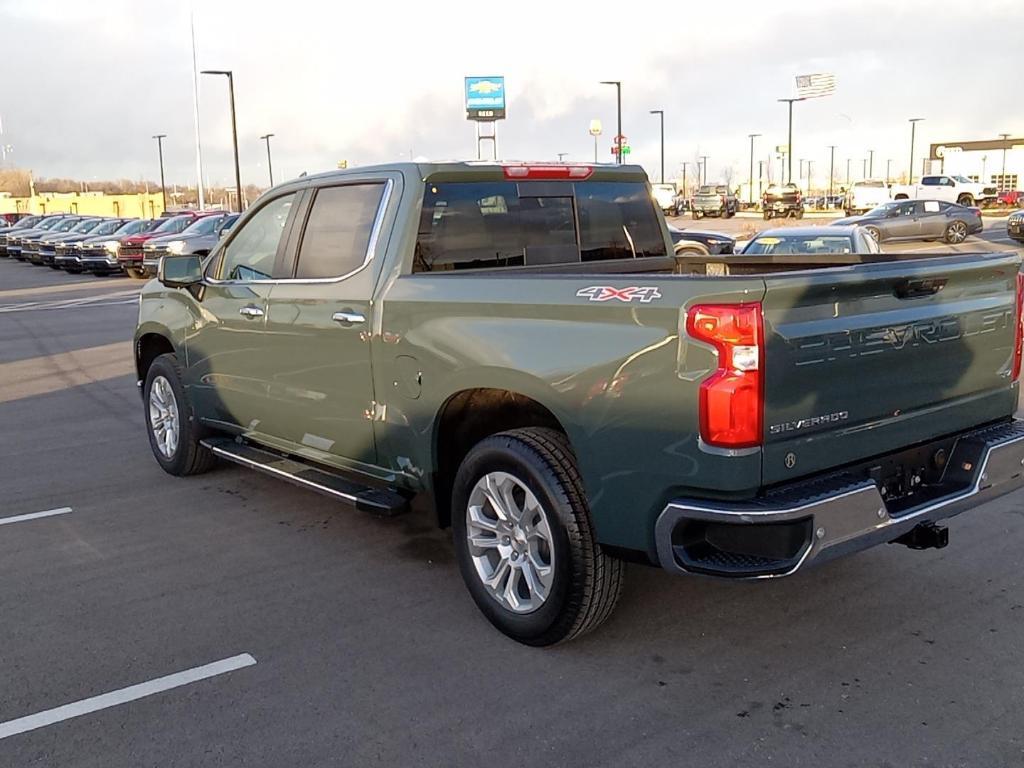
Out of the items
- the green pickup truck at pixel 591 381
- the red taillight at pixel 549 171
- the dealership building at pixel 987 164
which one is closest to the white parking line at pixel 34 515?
the green pickup truck at pixel 591 381

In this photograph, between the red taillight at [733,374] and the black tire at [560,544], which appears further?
the black tire at [560,544]

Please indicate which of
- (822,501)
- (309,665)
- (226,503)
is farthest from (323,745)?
(226,503)

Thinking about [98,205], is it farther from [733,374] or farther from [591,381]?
[733,374]

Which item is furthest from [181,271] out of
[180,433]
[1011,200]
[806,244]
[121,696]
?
[1011,200]

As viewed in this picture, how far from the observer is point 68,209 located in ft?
325

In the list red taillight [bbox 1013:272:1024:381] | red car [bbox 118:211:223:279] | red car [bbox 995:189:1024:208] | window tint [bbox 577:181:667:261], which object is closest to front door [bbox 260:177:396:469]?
window tint [bbox 577:181:667:261]

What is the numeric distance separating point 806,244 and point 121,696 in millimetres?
10069

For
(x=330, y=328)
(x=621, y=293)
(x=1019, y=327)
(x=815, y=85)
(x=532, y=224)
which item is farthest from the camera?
(x=815, y=85)

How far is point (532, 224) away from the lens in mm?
5148

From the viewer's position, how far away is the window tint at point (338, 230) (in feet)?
16.3

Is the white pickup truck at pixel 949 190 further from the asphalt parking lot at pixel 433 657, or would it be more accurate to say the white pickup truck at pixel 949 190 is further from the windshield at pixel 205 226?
the asphalt parking lot at pixel 433 657

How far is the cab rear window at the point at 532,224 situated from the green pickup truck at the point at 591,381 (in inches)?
0.5

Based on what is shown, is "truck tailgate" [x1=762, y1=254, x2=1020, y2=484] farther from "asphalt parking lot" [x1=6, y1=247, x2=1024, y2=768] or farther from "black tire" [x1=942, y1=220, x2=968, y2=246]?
Answer: "black tire" [x1=942, y1=220, x2=968, y2=246]

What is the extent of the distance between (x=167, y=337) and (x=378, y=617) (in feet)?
10.4
